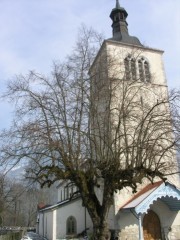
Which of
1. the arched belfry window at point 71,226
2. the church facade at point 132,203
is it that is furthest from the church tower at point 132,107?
the arched belfry window at point 71,226

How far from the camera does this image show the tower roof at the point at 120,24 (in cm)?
3198

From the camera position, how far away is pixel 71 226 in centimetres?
2820

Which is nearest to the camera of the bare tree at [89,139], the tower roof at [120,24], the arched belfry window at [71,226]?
the bare tree at [89,139]

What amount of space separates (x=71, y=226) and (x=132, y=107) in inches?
647

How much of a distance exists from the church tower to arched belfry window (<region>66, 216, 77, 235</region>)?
21.9 feet

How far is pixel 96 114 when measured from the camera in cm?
1622

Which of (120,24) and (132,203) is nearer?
(132,203)

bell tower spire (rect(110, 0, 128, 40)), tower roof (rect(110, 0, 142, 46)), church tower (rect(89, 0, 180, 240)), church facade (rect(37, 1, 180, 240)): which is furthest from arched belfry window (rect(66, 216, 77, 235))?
bell tower spire (rect(110, 0, 128, 40))

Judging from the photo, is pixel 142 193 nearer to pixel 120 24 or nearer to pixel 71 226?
pixel 71 226

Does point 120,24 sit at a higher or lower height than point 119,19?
lower

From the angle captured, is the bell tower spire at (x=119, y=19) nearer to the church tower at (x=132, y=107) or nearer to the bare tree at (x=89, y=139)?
the church tower at (x=132, y=107)

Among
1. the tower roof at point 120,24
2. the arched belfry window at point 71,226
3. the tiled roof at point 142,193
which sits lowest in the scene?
the arched belfry window at point 71,226

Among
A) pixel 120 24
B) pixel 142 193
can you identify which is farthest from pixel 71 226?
pixel 120 24

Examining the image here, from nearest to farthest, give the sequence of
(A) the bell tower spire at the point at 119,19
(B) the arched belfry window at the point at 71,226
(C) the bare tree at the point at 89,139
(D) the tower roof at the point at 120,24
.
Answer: (C) the bare tree at the point at 89,139 → (B) the arched belfry window at the point at 71,226 → (D) the tower roof at the point at 120,24 → (A) the bell tower spire at the point at 119,19
